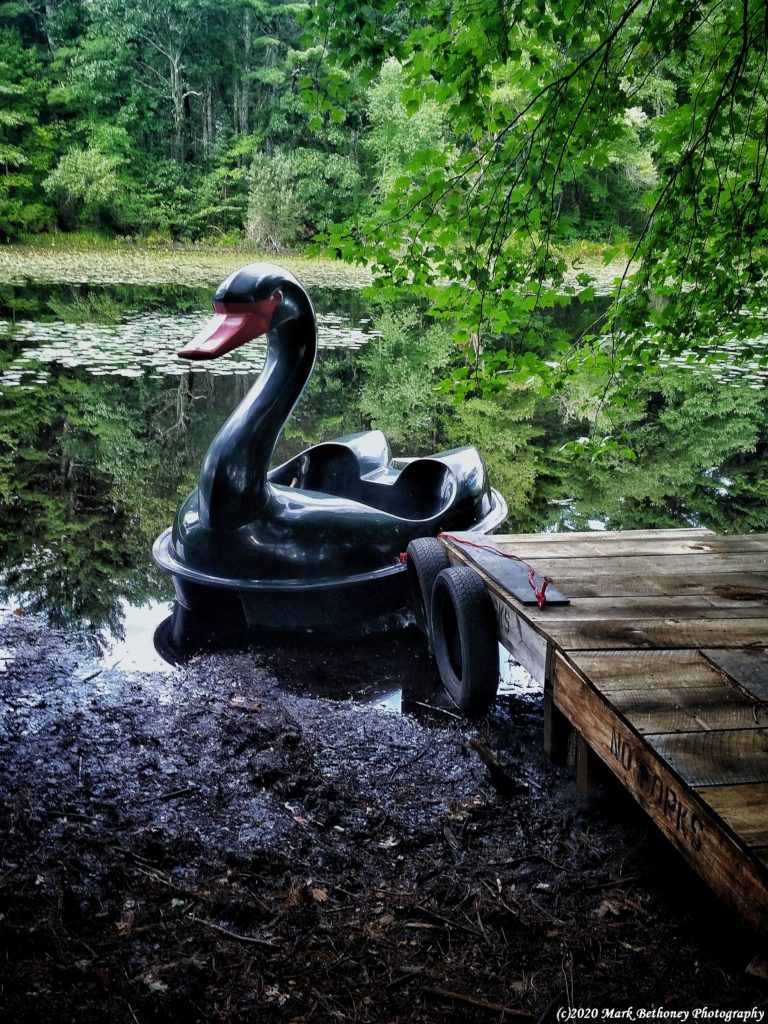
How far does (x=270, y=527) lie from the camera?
176 inches

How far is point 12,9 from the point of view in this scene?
30.4 m

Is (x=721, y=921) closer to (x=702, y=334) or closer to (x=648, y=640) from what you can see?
(x=648, y=640)

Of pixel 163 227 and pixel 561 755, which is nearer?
pixel 561 755

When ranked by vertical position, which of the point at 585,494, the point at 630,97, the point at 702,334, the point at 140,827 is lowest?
the point at 585,494

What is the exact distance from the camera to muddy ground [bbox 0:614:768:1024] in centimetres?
204

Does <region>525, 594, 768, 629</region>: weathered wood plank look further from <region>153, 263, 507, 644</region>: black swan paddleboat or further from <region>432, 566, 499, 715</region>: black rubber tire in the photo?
<region>153, 263, 507, 644</region>: black swan paddleboat

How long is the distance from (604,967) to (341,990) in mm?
653

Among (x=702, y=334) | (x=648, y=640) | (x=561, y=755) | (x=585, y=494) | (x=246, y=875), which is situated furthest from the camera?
(x=585, y=494)

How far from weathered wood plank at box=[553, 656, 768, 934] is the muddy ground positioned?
0.17 metres

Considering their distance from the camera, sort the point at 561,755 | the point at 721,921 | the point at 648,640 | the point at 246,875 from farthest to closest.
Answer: the point at 561,755 → the point at 648,640 → the point at 246,875 → the point at 721,921

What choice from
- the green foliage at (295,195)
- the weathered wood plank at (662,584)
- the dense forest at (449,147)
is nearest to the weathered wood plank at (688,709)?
the weathered wood plank at (662,584)

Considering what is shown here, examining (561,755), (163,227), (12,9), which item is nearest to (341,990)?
(561,755)

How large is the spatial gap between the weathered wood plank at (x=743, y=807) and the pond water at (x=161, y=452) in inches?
98.4

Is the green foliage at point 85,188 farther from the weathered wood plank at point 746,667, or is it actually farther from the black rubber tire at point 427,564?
the weathered wood plank at point 746,667
